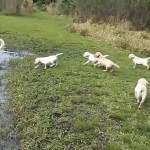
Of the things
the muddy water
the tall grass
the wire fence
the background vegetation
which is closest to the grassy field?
the muddy water

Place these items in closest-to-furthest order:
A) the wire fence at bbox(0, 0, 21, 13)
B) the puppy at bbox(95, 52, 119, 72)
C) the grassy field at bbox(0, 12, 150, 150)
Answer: the grassy field at bbox(0, 12, 150, 150) < the puppy at bbox(95, 52, 119, 72) < the wire fence at bbox(0, 0, 21, 13)

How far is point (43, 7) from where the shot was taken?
90.9 ft

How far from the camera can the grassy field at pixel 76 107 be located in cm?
385

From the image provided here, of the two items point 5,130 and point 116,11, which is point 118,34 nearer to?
point 116,11

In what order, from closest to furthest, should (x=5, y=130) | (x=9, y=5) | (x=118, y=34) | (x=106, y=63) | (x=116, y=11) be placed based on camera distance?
(x=5, y=130) → (x=106, y=63) → (x=118, y=34) → (x=116, y=11) → (x=9, y=5)

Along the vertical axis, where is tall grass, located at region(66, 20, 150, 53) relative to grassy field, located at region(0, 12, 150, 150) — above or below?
above

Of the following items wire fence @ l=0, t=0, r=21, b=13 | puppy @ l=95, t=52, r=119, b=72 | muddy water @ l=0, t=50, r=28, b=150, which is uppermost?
wire fence @ l=0, t=0, r=21, b=13

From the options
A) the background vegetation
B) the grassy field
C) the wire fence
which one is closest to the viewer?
the grassy field

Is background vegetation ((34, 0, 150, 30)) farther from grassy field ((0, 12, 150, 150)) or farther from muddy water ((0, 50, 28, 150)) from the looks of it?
muddy water ((0, 50, 28, 150))

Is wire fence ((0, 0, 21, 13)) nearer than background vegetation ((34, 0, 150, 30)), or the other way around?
background vegetation ((34, 0, 150, 30))

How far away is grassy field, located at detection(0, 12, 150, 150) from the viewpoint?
151 inches

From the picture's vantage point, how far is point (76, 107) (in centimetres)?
498

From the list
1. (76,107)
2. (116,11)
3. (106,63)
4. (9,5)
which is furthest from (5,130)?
(9,5)

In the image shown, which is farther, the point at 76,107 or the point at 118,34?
the point at 118,34
